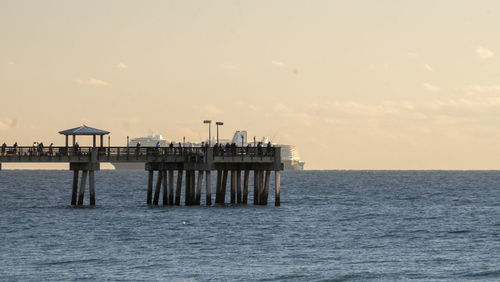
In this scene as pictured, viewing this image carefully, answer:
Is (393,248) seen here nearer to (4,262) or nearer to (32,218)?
(4,262)

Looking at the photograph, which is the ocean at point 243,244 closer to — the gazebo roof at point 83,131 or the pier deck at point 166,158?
the pier deck at point 166,158

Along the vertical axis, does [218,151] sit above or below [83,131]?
below

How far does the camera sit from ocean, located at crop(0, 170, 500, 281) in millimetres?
37094

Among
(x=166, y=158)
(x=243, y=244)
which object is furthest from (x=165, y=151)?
(x=243, y=244)

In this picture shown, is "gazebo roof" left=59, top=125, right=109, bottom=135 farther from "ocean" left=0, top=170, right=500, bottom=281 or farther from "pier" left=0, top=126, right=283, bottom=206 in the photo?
"ocean" left=0, top=170, right=500, bottom=281

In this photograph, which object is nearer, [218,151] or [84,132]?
[218,151]

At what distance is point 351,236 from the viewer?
51656mm

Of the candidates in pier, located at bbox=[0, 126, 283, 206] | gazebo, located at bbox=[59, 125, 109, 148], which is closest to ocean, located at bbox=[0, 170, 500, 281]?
pier, located at bbox=[0, 126, 283, 206]

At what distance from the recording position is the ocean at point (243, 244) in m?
37.1

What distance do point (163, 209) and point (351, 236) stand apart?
2034cm

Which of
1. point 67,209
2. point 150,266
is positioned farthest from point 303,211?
point 150,266

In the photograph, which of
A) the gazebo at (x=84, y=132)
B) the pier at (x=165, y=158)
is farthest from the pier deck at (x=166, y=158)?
the gazebo at (x=84, y=132)

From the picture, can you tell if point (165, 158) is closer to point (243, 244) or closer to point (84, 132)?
point (84, 132)

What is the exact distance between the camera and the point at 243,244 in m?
46.7
